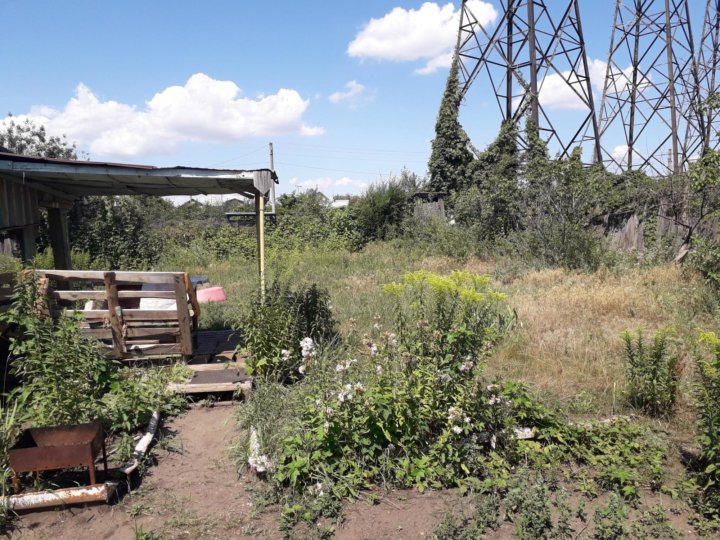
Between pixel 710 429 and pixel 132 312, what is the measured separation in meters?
5.47

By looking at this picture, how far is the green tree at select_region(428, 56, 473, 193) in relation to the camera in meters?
20.1

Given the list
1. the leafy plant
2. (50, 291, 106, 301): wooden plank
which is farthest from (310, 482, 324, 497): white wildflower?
(50, 291, 106, 301): wooden plank

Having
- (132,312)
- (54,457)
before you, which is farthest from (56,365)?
(132,312)

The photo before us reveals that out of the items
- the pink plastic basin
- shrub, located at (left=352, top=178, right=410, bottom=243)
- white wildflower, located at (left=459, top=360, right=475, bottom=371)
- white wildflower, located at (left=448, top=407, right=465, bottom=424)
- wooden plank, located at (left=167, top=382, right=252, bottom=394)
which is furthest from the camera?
shrub, located at (left=352, top=178, right=410, bottom=243)

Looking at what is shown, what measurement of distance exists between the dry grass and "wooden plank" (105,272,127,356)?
4.17m

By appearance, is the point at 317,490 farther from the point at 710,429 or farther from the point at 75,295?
the point at 75,295

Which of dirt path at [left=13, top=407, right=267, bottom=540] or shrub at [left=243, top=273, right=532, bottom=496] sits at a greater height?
shrub at [left=243, top=273, right=532, bottom=496]

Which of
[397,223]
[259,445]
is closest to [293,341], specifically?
[259,445]

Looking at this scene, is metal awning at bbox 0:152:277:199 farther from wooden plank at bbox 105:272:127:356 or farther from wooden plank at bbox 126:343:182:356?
wooden plank at bbox 126:343:182:356

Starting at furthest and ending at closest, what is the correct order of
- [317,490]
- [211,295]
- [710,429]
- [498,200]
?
[498,200] < [211,295] < [317,490] < [710,429]

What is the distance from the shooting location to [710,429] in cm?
363

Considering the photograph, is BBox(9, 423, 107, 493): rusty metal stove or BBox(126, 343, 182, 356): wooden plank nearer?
BBox(9, 423, 107, 493): rusty metal stove

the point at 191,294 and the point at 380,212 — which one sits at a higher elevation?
the point at 380,212

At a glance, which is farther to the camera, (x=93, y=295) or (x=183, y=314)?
(x=183, y=314)
